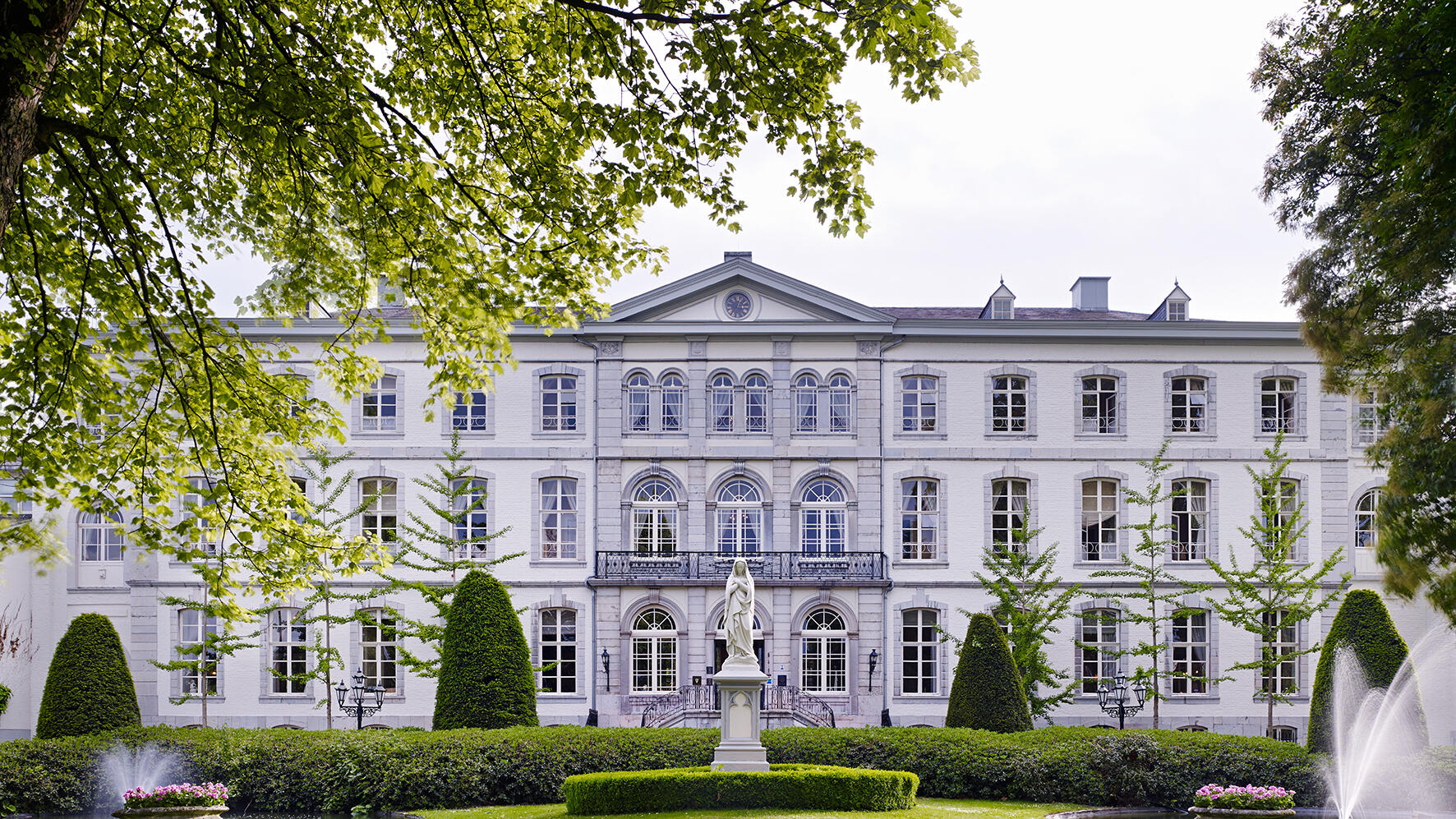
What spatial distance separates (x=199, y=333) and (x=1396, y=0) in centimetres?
1046

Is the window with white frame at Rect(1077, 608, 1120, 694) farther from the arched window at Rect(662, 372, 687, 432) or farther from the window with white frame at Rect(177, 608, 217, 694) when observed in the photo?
the window with white frame at Rect(177, 608, 217, 694)

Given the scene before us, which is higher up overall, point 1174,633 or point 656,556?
point 656,556

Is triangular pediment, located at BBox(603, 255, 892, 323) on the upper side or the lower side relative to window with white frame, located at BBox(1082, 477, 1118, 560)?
upper

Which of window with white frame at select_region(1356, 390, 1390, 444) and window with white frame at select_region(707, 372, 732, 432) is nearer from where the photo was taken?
window with white frame at select_region(1356, 390, 1390, 444)

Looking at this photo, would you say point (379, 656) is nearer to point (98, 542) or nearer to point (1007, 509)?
point (98, 542)

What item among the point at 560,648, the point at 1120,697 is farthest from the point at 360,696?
the point at 1120,697

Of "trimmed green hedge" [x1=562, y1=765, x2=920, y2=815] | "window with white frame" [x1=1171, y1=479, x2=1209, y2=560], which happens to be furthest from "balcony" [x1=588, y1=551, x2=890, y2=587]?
"trimmed green hedge" [x1=562, y1=765, x2=920, y2=815]

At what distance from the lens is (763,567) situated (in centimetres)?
2848

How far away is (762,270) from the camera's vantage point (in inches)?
1134

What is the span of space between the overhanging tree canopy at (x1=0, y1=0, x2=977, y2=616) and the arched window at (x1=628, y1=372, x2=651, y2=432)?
18626 mm

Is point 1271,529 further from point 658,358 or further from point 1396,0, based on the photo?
point 1396,0

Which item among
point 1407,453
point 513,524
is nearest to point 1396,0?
point 1407,453

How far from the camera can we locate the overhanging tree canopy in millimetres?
8047

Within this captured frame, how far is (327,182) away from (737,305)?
65.4 feet
